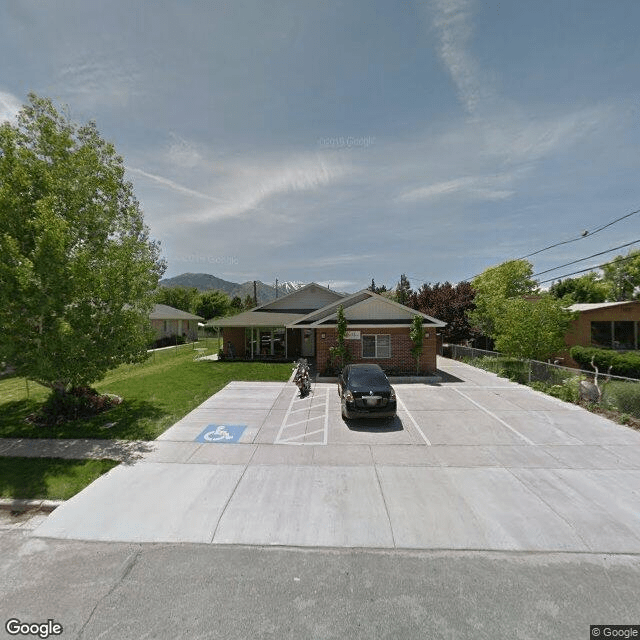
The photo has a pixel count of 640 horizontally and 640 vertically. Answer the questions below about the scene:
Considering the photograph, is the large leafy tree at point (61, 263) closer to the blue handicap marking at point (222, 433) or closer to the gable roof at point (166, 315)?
the blue handicap marking at point (222, 433)

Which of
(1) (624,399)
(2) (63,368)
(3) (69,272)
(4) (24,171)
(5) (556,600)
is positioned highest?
(4) (24,171)

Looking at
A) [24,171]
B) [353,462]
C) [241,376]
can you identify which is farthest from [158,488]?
[241,376]

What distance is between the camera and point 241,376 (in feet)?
60.4

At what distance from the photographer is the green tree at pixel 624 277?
47250 mm

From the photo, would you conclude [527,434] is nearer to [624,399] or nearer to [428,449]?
[428,449]

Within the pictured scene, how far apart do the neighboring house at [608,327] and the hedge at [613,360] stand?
1.21 meters

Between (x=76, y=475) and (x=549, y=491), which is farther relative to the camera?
(x=76, y=475)

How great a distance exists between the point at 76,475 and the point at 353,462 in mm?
6047

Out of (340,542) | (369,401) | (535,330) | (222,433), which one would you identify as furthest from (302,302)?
(340,542)

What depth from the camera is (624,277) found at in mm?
49812

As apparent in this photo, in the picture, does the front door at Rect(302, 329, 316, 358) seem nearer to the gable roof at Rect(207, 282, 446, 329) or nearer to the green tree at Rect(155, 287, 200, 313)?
the gable roof at Rect(207, 282, 446, 329)

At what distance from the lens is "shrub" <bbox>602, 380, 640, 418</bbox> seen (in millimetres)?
10933

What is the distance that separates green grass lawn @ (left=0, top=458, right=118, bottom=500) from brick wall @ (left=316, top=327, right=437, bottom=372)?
12.1 m

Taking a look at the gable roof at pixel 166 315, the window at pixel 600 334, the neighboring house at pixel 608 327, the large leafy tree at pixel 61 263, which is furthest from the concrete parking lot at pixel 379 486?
the gable roof at pixel 166 315
